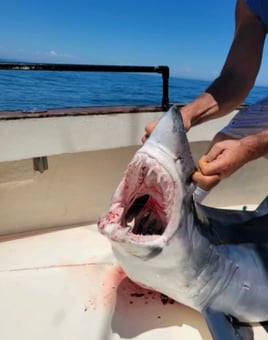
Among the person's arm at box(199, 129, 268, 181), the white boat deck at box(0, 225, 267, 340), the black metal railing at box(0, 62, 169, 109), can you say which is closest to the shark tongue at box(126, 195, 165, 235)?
the person's arm at box(199, 129, 268, 181)

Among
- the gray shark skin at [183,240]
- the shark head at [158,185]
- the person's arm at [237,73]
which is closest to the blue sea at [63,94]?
the person's arm at [237,73]

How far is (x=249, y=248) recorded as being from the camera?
1428 millimetres

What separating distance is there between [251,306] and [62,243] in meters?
1.12

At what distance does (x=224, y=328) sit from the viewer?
4.07 feet

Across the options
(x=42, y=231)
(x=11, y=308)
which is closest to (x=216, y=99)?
(x=11, y=308)

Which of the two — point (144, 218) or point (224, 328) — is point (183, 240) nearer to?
point (144, 218)

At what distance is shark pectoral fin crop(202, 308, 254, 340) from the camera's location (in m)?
1.21

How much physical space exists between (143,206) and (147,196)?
52 mm

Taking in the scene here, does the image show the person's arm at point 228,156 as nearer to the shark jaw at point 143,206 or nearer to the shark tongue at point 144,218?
the shark jaw at point 143,206

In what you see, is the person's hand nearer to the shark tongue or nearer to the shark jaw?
the shark jaw

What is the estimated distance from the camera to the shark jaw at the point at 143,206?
1.06 meters

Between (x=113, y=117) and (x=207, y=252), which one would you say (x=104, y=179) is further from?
(x=207, y=252)

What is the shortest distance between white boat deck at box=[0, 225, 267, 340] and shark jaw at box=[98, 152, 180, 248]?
42 cm

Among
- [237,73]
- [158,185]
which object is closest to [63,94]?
[237,73]
